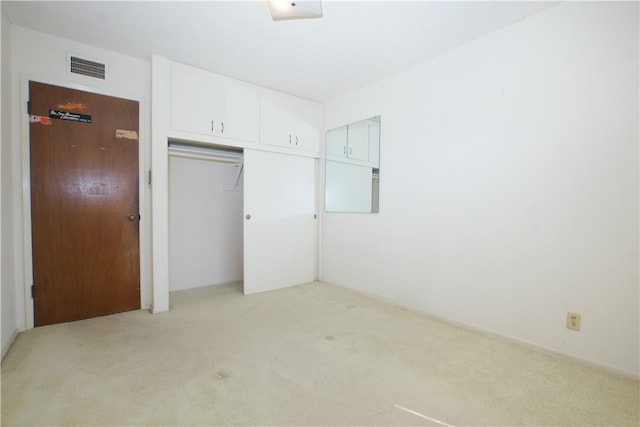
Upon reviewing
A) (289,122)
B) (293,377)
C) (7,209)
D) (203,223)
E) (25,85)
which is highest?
(289,122)

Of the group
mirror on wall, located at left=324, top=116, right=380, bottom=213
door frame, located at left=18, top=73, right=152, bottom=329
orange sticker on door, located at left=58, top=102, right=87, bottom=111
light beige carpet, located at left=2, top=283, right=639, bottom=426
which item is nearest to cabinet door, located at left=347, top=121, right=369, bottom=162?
mirror on wall, located at left=324, top=116, right=380, bottom=213

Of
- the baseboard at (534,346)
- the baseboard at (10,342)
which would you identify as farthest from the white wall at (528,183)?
the baseboard at (10,342)

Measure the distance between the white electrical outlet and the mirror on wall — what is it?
1854 millimetres

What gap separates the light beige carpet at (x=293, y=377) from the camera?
4.58 feet

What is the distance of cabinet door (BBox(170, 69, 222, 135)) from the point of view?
2834mm

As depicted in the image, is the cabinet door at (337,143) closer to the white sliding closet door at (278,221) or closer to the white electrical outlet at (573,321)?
the white sliding closet door at (278,221)

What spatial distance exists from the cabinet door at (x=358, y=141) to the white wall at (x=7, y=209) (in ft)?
10.4

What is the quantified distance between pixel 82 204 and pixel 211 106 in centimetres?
155

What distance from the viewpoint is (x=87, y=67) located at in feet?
8.42

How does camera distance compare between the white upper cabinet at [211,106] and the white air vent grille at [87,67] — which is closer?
Result: the white air vent grille at [87,67]

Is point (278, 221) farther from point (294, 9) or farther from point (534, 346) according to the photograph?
point (534, 346)

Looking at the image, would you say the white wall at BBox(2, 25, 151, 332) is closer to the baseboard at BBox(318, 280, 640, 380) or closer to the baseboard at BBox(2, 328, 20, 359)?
the baseboard at BBox(2, 328, 20, 359)

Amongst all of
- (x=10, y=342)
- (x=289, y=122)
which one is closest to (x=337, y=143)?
(x=289, y=122)

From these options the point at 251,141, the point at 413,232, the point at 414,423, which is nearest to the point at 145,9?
the point at 251,141
